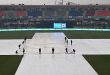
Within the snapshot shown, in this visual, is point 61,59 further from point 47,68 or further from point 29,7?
point 29,7

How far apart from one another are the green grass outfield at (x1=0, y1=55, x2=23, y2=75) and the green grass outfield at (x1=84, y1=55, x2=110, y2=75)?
32.1 ft

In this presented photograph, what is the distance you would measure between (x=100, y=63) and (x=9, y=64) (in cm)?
1201

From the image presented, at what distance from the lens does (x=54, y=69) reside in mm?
32000

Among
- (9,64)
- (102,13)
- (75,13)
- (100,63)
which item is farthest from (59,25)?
(9,64)

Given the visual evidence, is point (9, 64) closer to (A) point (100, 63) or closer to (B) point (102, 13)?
(A) point (100, 63)

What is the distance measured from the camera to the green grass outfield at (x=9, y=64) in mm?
31362

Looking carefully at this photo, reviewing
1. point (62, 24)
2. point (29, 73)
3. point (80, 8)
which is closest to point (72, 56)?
point (29, 73)

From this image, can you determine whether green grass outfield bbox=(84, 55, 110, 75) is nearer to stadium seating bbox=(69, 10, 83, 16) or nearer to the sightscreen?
the sightscreen

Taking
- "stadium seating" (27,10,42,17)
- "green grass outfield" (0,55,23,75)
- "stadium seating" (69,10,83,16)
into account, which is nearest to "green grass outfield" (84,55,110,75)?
"green grass outfield" (0,55,23,75)

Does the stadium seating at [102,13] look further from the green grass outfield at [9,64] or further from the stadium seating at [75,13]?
the green grass outfield at [9,64]

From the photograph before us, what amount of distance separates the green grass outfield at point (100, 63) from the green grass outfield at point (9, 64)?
32.1ft

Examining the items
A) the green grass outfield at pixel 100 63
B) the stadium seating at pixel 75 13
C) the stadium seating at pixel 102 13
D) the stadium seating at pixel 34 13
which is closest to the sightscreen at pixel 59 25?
the stadium seating at pixel 75 13

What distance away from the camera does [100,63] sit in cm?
3594

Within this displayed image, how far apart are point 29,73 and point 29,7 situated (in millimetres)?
90288
